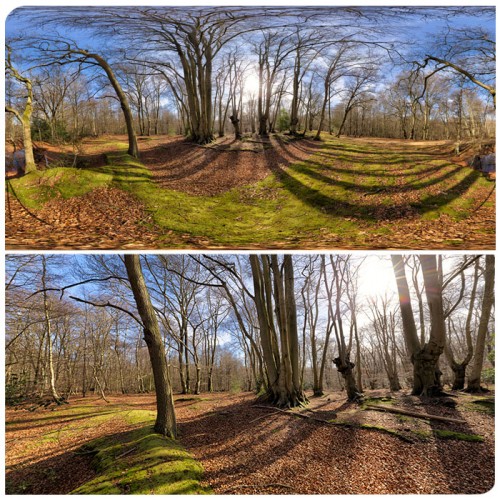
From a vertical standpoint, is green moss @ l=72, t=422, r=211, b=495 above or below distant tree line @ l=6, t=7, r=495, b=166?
below

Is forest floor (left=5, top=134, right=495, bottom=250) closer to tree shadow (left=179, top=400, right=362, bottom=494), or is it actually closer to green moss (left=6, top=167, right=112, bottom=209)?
green moss (left=6, top=167, right=112, bottom=209)

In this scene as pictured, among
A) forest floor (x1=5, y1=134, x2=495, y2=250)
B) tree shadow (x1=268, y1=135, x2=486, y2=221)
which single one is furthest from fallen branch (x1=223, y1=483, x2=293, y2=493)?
tree shadow (x1=268, y1=135, x2=486, y2=221)

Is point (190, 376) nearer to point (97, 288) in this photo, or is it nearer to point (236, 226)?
point (97, 288)

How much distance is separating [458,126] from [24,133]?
3.56 metres

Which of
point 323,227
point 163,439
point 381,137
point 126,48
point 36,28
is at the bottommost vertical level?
point 163,439

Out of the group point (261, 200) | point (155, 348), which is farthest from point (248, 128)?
point (155, 348)

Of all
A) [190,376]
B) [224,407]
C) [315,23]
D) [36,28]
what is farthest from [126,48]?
[224,407]

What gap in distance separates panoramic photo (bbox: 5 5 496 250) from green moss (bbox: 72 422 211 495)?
2061mm

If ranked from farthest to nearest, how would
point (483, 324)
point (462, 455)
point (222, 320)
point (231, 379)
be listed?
point (231, 379) < point (222, 320) < point (483, 324) < point (462, 455)

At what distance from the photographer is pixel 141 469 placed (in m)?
3.18

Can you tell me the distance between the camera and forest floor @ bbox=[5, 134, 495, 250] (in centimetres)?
262

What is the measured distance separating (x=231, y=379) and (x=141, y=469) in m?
1.72

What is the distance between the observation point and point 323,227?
2650mm

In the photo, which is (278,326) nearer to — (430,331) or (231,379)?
(231,379)
